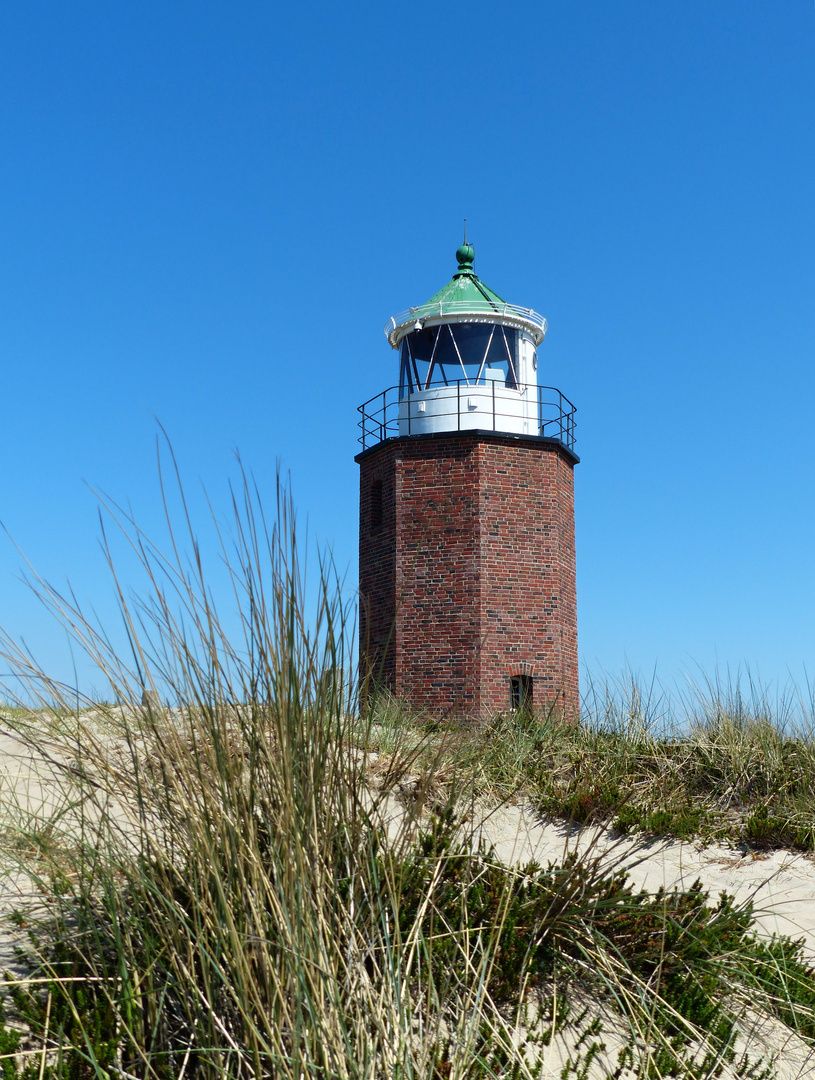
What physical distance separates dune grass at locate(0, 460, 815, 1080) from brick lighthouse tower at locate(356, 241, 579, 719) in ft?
35.4

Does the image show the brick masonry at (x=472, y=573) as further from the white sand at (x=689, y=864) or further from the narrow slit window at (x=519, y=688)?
the white sand at (x=689, y=864)

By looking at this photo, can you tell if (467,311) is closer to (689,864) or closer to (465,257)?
(465,257)

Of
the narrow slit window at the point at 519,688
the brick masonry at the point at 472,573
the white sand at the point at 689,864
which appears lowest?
the white sand at the point at 689,864

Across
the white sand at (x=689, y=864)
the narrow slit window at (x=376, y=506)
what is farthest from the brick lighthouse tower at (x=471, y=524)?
the white sand at (x=689, y=864)

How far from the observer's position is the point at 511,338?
1786 cm

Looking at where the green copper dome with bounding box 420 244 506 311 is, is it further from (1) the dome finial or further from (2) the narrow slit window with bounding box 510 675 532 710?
(2) the narrow slit window with bounding box 510 675 532 710

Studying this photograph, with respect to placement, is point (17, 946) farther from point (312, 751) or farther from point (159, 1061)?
point (312, 751)

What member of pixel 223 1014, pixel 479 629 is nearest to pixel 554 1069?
pixel 223 1014

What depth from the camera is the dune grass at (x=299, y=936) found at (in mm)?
2998

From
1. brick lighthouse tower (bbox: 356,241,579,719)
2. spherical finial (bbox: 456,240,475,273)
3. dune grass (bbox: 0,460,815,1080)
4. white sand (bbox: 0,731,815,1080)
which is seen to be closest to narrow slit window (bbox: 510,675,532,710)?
brick lighthouse tower (bbox: 356,241,579,719)

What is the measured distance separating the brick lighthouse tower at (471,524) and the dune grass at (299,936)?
35.4ft

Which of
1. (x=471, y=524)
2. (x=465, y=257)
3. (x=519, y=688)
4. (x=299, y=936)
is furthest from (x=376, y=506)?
(x=299, y=936)

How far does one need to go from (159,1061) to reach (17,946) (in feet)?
4.18

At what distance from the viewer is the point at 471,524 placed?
16.2 m
